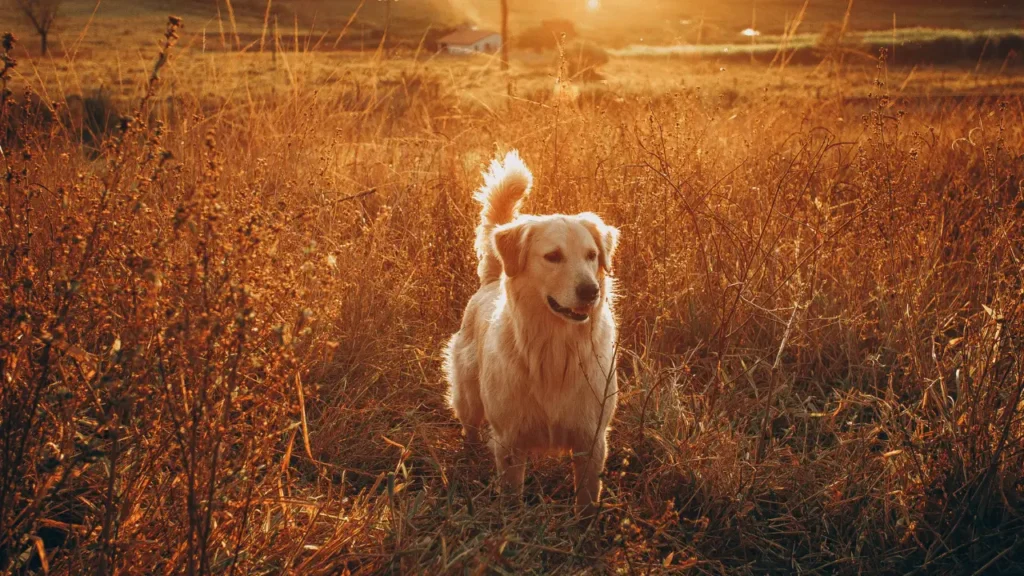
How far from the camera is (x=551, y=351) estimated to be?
2.84 meters

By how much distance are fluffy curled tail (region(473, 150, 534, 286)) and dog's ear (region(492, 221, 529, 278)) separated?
0.53 m

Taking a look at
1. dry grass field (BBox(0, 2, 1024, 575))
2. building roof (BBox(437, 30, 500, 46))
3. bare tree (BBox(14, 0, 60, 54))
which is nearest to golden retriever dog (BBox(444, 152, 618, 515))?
dry grass field (BBox(0, 2, 1024, 575))

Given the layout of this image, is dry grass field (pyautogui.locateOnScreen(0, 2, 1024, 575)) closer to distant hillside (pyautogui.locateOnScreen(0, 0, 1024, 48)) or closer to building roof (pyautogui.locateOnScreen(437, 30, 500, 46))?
distant hillside (pyautogui.locateOnScreen(0, 0, 1024, 48))

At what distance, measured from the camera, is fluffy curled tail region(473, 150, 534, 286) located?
11.8 ft

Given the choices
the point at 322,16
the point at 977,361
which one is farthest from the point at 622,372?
the point at 322,16

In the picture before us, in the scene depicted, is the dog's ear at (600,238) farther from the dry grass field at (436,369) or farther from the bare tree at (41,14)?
the bare tree at (41,14)

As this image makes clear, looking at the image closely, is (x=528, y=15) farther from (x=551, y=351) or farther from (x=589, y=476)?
(x=589, y=476)

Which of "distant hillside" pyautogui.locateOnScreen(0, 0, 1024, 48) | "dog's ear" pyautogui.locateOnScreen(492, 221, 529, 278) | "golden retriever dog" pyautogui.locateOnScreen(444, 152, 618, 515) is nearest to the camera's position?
"golden retriever dog" pyautogui.locateOnScreen(444, 152, 618, 515)

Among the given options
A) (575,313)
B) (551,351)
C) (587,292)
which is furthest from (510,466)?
(587,292)

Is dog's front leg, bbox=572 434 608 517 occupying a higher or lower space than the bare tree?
lower

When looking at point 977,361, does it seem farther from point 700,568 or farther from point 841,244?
point 841,244

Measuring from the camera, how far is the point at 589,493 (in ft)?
9.16

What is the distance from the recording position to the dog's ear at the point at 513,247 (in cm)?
297

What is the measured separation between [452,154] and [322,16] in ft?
67.4
